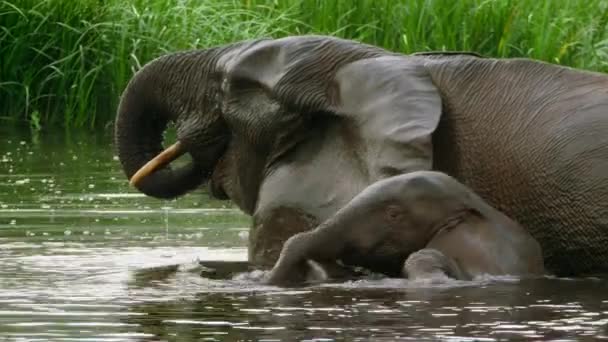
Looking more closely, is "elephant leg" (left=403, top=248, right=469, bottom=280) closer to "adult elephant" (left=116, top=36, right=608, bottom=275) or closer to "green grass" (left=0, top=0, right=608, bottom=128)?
"adult elephant" (left=116, top=36, right=608, bottom=275)

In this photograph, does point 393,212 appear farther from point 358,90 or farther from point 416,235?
point 358,90

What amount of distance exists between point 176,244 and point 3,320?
8.67 feet

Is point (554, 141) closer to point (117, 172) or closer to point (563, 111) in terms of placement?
point (563, 111)

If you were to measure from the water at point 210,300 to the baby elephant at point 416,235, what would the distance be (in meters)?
0.09

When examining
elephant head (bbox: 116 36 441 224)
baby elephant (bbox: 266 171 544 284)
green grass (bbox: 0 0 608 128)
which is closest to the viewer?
baby elephant (bbox: 266 171 544 284)

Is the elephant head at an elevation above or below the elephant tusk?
above

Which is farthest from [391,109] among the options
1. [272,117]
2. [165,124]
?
[165,124]

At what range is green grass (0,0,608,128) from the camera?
15.5 metres

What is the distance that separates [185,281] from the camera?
24.1 feet

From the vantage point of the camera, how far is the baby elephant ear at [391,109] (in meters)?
7.26

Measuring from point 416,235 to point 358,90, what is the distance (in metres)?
0.89

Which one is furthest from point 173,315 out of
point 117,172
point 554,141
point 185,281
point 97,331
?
point 117,172

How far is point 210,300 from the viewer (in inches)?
265

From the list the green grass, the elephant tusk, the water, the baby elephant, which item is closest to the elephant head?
the elephant tusk
